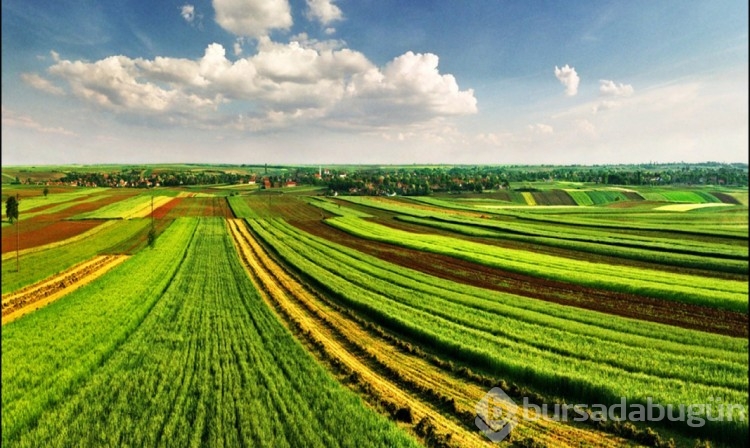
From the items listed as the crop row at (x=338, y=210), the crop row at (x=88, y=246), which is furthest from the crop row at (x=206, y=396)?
the crop row at (x=338, y=210)

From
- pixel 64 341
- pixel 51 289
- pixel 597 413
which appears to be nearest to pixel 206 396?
pixel 64 341

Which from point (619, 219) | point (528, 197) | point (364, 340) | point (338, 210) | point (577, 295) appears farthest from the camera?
point (528, 197)

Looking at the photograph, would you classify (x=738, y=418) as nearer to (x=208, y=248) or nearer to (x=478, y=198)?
(x=208, y=248)

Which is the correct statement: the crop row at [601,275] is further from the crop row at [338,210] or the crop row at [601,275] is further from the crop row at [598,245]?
the crop row at [338,210]

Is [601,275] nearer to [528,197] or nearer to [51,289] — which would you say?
[51,289]

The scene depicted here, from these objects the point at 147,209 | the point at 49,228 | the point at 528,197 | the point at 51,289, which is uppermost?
the point at 49,228

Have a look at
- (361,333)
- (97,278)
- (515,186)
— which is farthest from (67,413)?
(515,186)

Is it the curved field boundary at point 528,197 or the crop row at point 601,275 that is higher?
the curved field boundary at point 528,197
